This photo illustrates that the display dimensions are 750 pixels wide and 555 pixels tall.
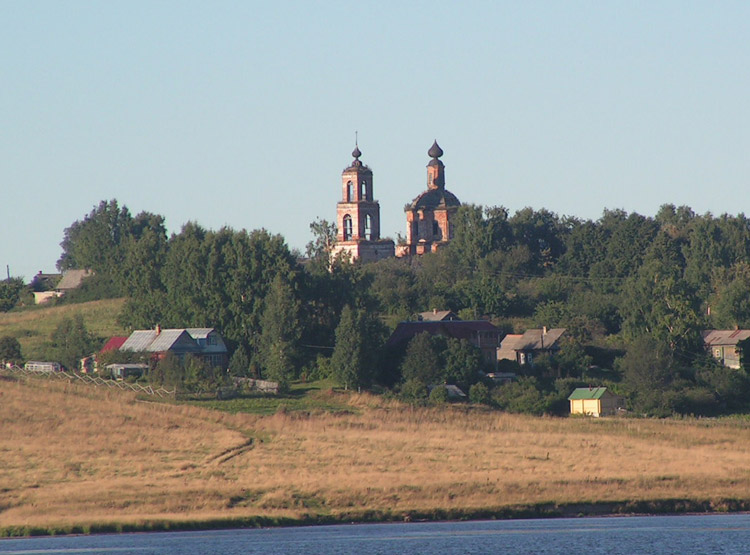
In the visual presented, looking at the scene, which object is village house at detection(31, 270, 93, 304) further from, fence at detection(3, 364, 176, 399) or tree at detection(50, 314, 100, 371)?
fence at detection(3, 364, 176, 399)

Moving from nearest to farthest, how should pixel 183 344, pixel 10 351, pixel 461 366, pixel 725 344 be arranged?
pixel 461 366, pixel 183 344, pixel 10 351, pixel 725 344

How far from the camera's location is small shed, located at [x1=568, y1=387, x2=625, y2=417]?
74.4m

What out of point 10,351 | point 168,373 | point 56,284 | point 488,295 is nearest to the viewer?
point 168,373

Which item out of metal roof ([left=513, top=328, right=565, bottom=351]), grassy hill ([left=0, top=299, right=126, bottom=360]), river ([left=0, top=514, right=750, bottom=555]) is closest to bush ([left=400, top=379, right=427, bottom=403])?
metal roof ([left=513, top=328, right=565, bottom=351])

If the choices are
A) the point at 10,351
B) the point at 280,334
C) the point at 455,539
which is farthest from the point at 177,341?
the point at 455,539

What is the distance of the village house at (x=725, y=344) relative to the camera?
88062mm

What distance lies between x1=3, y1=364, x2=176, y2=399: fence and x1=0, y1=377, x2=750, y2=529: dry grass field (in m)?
3.26

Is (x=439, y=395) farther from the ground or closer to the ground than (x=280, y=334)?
closer to the ground

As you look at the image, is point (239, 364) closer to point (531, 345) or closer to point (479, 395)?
point (479, 395)

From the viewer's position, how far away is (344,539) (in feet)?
148

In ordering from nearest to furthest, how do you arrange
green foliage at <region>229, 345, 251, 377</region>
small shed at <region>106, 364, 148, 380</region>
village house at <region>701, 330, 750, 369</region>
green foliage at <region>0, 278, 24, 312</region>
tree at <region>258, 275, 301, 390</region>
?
tree at <region>258, 275, 301, 390</region>
small shed at <region>106, 364, 148, 380</region>
green foliage at <region>229, 345, 251, 377</region>
village house at <region>701, 330, 750, 369</region>
green foliage at <region>0, 278, 24, 312</region>

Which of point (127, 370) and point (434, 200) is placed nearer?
point (127, 370)

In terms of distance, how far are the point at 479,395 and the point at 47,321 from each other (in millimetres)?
40200

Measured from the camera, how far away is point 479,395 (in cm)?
7425
